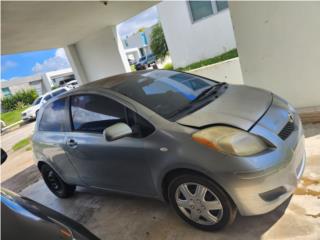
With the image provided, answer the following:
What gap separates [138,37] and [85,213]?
49.8 metres

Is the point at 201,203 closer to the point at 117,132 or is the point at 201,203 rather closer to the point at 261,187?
the point at 261,187

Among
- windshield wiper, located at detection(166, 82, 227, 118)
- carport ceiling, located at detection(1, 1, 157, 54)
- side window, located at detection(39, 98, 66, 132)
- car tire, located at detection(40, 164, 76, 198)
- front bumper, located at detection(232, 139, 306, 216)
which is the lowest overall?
car tire, located at detection(40, 164, 76, 198)

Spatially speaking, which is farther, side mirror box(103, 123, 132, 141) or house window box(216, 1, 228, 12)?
house window box(216, 1, 228, 12)

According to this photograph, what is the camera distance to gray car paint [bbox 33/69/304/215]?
2.44 m

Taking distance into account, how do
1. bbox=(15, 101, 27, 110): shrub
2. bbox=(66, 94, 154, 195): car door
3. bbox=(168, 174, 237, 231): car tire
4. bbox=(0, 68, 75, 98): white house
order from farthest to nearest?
bbox=(0, 68, 75, 98): white house < bbox=(15, 101, 27, 110): shrub < bbox=(66, 94, 154, 195): car door < bbox=(168, 174, 237, 231): car tire

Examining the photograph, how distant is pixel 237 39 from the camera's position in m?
4.94

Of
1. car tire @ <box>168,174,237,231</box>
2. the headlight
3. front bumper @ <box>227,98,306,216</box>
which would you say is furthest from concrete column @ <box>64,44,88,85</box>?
front bumper @ <box>227,98,306,216</box>

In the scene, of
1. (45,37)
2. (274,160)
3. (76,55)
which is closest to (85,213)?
(274,160)

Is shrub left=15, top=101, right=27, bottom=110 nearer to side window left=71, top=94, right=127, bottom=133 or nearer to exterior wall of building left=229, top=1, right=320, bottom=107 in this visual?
side window left=71, top=94, right=127, bottom=133

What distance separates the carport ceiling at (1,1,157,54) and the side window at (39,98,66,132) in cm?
205

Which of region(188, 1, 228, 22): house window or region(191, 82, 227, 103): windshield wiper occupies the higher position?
region(188, 1, 228, 22): house window

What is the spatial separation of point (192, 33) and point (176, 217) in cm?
1088

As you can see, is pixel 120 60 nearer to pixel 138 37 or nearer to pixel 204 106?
pixel 204 106

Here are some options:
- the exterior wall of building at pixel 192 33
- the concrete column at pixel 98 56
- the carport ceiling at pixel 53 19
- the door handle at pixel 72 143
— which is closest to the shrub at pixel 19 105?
the exterior wall of building at pixel 192 33
